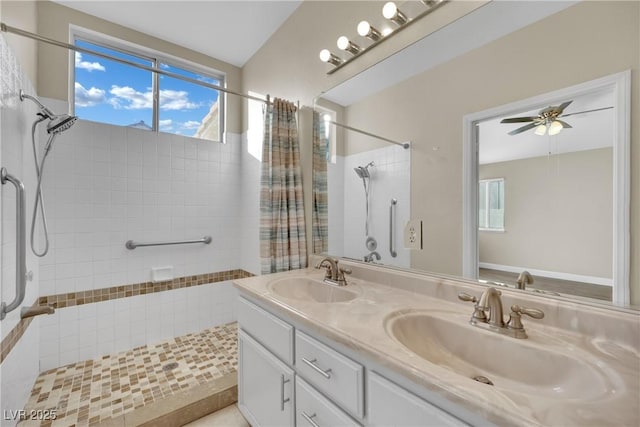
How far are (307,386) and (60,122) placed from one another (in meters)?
2.03

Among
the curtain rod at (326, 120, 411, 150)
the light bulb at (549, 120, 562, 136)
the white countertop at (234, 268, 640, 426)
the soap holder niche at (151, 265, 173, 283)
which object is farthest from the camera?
the soap holder niche at (151, 265, 173, 283)

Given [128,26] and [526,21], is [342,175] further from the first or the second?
[128,26]

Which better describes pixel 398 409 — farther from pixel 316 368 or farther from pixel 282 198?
pixel 282 198

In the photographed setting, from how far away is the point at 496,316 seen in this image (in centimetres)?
86

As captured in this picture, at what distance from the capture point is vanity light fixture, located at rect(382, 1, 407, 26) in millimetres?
1308

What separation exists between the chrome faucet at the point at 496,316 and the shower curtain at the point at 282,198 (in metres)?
1.23

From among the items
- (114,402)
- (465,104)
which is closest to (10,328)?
(114,402)

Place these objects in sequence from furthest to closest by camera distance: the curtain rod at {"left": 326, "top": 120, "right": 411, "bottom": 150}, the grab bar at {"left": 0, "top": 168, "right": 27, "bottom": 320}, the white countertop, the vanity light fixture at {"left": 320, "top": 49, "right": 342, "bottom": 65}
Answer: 1. the vanity light fixture at {"left": 320, "top": 49, "right": 342, "bottom": 65}
2. the curtain rod at {"left": 326, "top": 120, "right": 411, "bottom": 150}
3. the grab bar at {"left": 0, "top": 168, "right": 27, "bottom": 320}
4. the white countertop

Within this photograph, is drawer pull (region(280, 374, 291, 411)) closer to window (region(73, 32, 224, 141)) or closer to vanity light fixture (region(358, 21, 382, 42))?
vanity light fixture (region(358, 21, 382, 42))

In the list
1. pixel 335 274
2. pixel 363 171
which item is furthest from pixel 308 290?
pixel 363 171

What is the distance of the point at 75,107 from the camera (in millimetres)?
2150

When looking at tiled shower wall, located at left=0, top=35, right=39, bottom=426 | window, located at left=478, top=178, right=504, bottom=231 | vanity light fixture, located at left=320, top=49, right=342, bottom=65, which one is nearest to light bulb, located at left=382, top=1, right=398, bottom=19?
vanity light fixture, located at left=320, top=49, right=342, bottom=65

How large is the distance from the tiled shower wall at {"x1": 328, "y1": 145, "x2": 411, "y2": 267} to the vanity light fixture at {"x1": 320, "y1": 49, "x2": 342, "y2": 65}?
599 mm

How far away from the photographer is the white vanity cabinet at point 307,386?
0.70 meters
